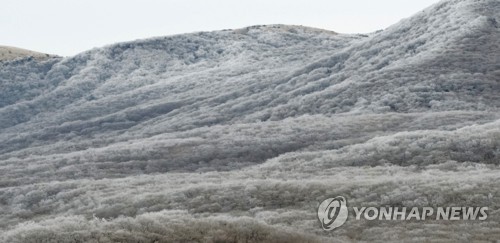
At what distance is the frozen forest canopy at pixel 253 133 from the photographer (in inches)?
869

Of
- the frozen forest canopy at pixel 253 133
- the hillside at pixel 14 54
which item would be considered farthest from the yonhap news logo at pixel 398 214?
the hillside at pixel 14 54

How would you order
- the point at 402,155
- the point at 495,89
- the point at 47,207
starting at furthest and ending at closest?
the point at 495,89 < the point at 402,155 < the point at 47,207

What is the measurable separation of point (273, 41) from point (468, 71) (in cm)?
7817

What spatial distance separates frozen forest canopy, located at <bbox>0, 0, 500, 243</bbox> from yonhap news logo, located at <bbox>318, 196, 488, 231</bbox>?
0.59 meters

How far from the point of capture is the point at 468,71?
72.2 m

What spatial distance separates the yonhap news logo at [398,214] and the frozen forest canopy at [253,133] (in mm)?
592

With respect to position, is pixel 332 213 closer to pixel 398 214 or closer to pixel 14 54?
pixel 398 214

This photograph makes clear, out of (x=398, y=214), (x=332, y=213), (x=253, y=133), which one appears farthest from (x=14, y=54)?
(x=398, y=214)

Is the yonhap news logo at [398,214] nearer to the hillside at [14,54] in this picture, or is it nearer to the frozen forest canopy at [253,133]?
the frozen forest canopy at [253,133]

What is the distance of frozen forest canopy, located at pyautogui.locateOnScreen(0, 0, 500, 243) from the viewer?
22062 mm

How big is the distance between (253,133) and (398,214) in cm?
3578

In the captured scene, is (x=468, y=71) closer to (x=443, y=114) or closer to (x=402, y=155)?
(x=443, y=114)

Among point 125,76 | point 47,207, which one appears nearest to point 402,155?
point 47,207

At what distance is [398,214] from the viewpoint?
2202 centimetres
